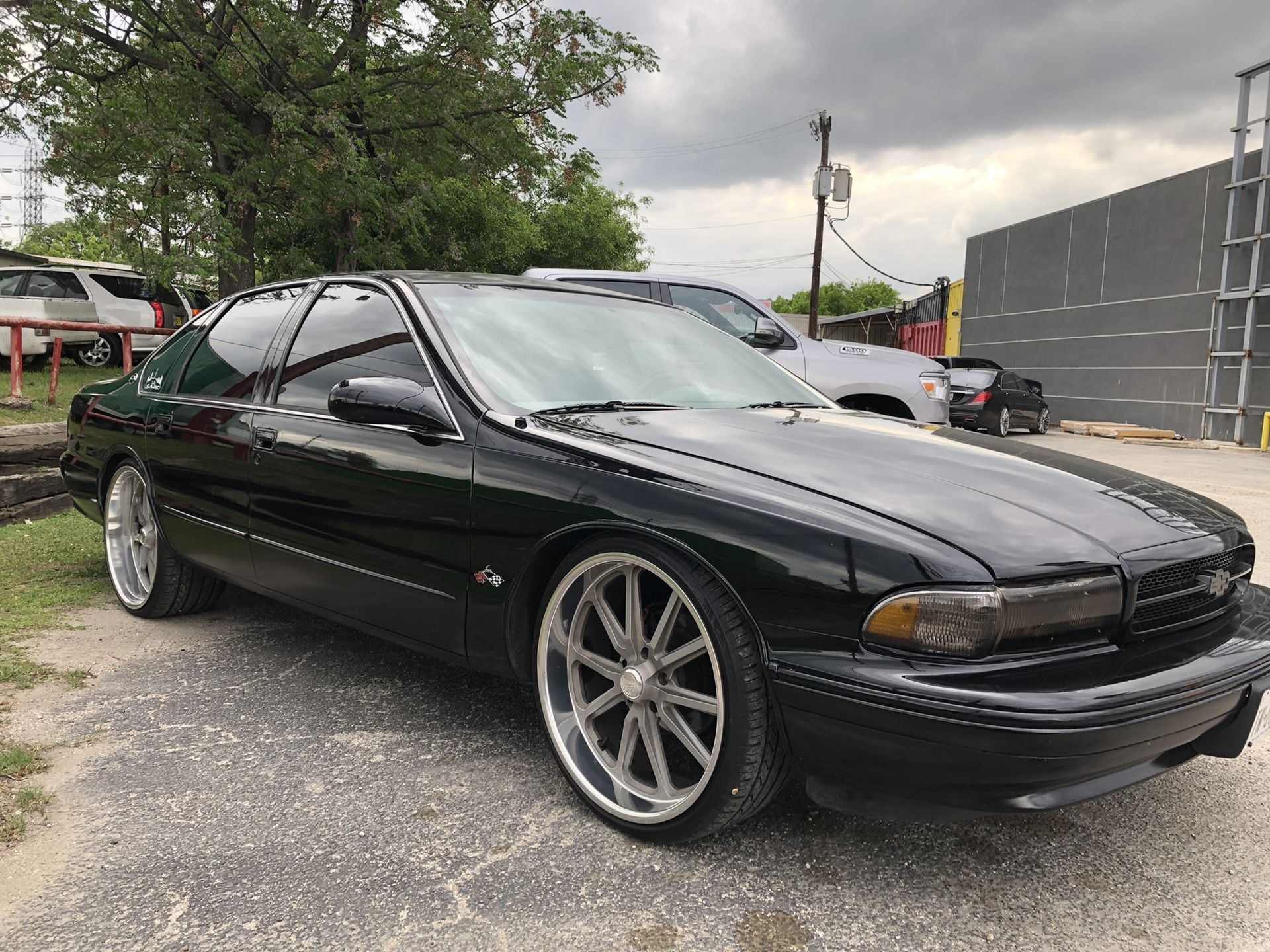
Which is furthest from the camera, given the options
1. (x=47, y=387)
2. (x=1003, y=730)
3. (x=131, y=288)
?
(x=131, y=288)

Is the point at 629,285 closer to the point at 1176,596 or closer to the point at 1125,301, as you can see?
the point at 1176,596

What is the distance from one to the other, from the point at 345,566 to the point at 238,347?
136 centimetres

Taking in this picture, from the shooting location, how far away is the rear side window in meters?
15.3

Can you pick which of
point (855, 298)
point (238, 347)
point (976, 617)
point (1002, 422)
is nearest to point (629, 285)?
point (238, 347)

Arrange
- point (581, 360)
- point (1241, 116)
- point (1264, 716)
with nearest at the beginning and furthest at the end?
point (1264, 716), point (581, 360), point (1241, 116)

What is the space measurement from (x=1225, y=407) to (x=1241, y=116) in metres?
5.29

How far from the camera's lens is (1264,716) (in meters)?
2.17

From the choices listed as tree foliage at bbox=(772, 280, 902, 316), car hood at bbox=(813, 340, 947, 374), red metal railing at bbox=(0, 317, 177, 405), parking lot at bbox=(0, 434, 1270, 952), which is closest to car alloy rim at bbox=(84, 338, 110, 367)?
red metal railing at bbox=(0, 317, 177, 405)

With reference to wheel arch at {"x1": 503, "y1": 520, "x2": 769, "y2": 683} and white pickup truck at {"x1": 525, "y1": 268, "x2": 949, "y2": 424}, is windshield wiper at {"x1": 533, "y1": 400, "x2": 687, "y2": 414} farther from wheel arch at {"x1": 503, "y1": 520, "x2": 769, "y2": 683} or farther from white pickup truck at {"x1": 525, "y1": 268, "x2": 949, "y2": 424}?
white pickup truck at {"x1": 525, "y1": 268, "x2": 949, "y2": 424}

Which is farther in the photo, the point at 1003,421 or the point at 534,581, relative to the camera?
the point at 1003,421

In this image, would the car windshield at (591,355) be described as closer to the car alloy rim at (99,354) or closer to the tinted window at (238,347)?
the tinted window at (238,347)

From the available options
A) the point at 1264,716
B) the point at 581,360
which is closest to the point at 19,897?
the point at 581,360

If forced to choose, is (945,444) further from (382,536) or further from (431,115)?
(431,115)

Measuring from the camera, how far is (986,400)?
56.6ft
